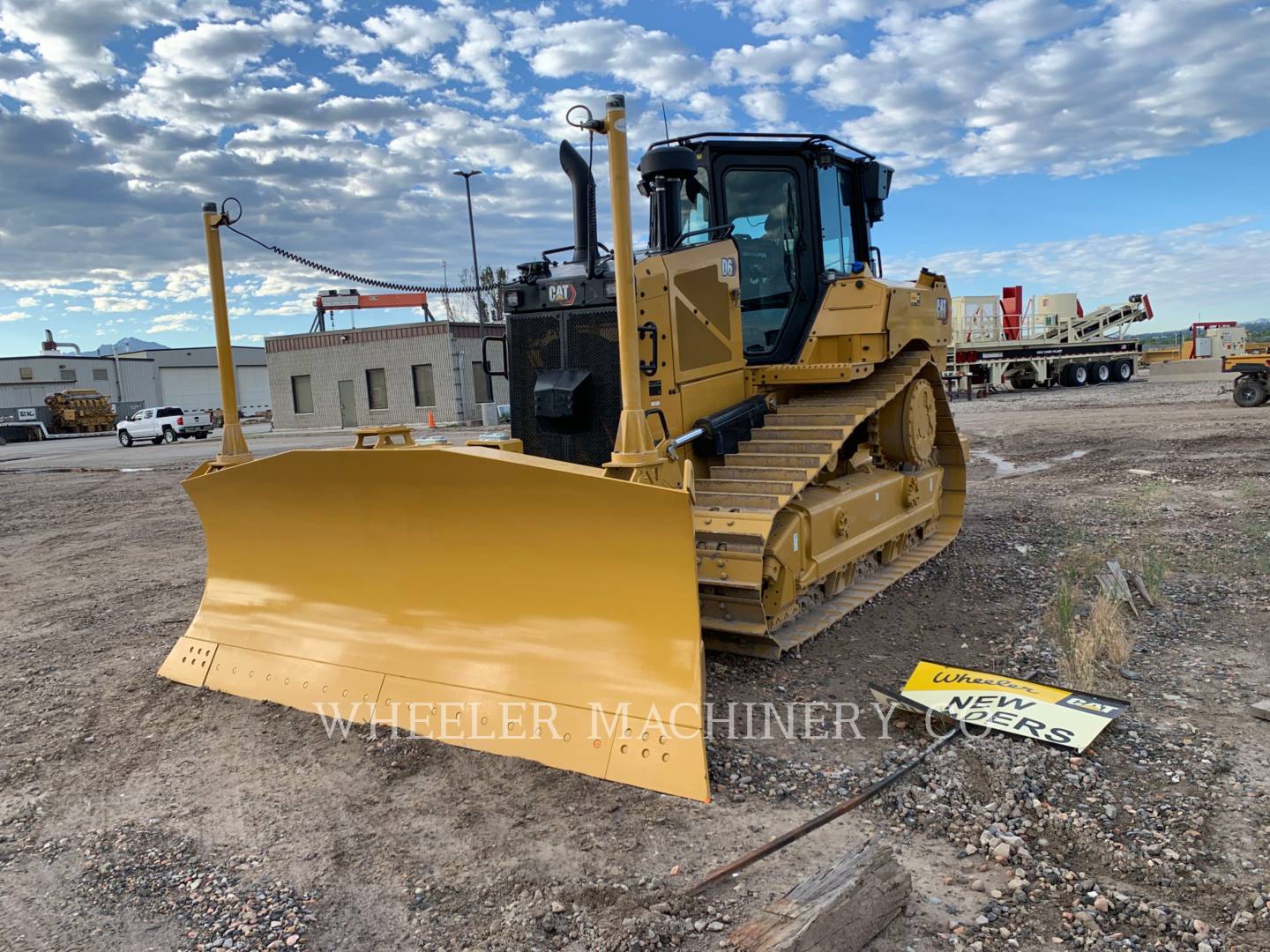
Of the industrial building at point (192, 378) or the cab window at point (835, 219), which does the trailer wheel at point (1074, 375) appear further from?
the industrial building at point (192, 378)

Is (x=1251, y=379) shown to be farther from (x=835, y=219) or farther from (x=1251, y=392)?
(x=835, y=219)

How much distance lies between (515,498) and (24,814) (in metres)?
2.35

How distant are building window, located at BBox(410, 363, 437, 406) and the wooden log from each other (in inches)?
1157

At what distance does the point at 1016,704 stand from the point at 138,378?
69.8m

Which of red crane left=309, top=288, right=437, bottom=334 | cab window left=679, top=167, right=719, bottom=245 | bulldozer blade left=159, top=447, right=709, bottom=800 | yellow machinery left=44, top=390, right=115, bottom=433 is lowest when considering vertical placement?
bulldozer blade left=159, top=447, right=709, bottom=800

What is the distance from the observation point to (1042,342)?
2947cm

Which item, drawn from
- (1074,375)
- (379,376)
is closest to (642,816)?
(379,376)

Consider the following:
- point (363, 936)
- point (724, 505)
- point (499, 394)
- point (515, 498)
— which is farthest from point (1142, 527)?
point (499, 394)

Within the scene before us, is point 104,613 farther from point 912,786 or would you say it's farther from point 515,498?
point 912,786

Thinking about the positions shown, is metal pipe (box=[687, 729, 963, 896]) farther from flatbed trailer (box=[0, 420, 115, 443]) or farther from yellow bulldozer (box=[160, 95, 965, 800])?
flatbed trailer (box=[0, 420, 115, 443])

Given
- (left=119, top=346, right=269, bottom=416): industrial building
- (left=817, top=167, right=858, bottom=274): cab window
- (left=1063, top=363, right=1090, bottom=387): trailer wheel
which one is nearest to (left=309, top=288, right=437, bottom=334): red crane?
Result: (left=1063, top=363, right=1090, bottom=387): trailer wheel

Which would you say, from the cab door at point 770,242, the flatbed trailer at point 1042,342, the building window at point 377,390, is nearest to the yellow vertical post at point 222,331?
the cab door at point 770,242

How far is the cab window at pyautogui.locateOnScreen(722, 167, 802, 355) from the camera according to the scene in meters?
5.93

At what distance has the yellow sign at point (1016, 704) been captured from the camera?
12.2 feet
